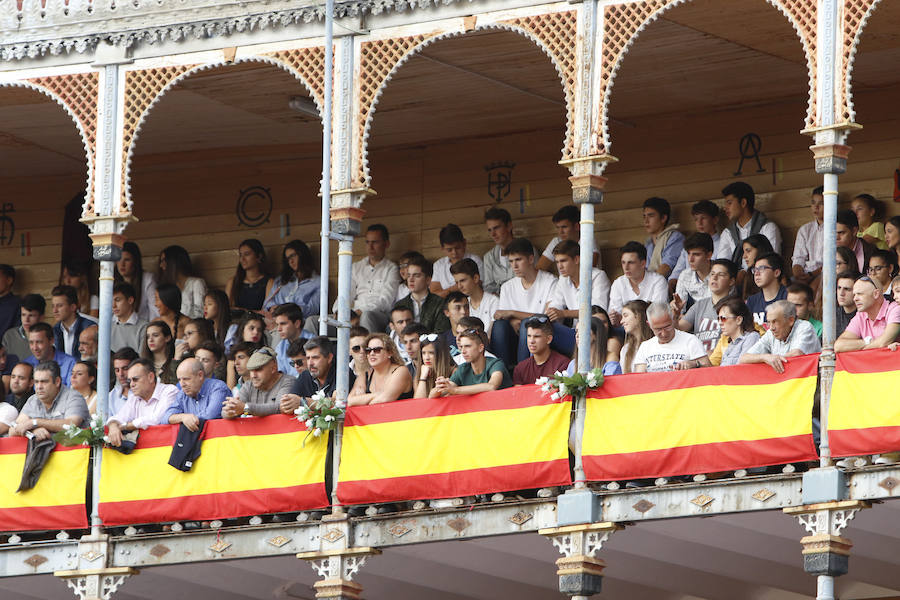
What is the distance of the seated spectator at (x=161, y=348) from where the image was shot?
2119cm

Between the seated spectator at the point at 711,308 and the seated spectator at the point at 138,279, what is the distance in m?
7.52

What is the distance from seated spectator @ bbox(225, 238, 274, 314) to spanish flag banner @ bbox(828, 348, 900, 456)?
884 centimetres

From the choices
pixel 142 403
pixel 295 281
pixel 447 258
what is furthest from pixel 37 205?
pixel 142 403

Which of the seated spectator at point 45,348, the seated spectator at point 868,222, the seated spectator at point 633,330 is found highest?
the seated spectator at point 868,222

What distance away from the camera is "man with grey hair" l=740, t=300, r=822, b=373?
16859 mm

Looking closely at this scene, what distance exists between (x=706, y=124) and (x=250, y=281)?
18.8 feet

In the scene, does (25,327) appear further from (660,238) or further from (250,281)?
(660,238)

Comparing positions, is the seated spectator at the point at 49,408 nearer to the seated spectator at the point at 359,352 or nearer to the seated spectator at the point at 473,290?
the seated spectator at the point at 359,352

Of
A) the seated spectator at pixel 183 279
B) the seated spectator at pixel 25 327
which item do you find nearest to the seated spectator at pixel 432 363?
the seated spectator at pixel 183 279

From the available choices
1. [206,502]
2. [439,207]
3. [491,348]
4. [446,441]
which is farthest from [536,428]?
[439,207]

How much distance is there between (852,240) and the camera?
19094 mm

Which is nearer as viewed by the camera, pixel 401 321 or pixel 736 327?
pixel 736 327

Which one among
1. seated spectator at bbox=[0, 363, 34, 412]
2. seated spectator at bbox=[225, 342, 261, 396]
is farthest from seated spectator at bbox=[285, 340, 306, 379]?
seated spectator at bbox=[0, 363, 34, 412]

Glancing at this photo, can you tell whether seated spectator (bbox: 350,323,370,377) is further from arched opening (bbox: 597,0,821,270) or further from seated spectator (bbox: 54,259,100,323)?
seated spectator (bbox: 54,259,100,323)
